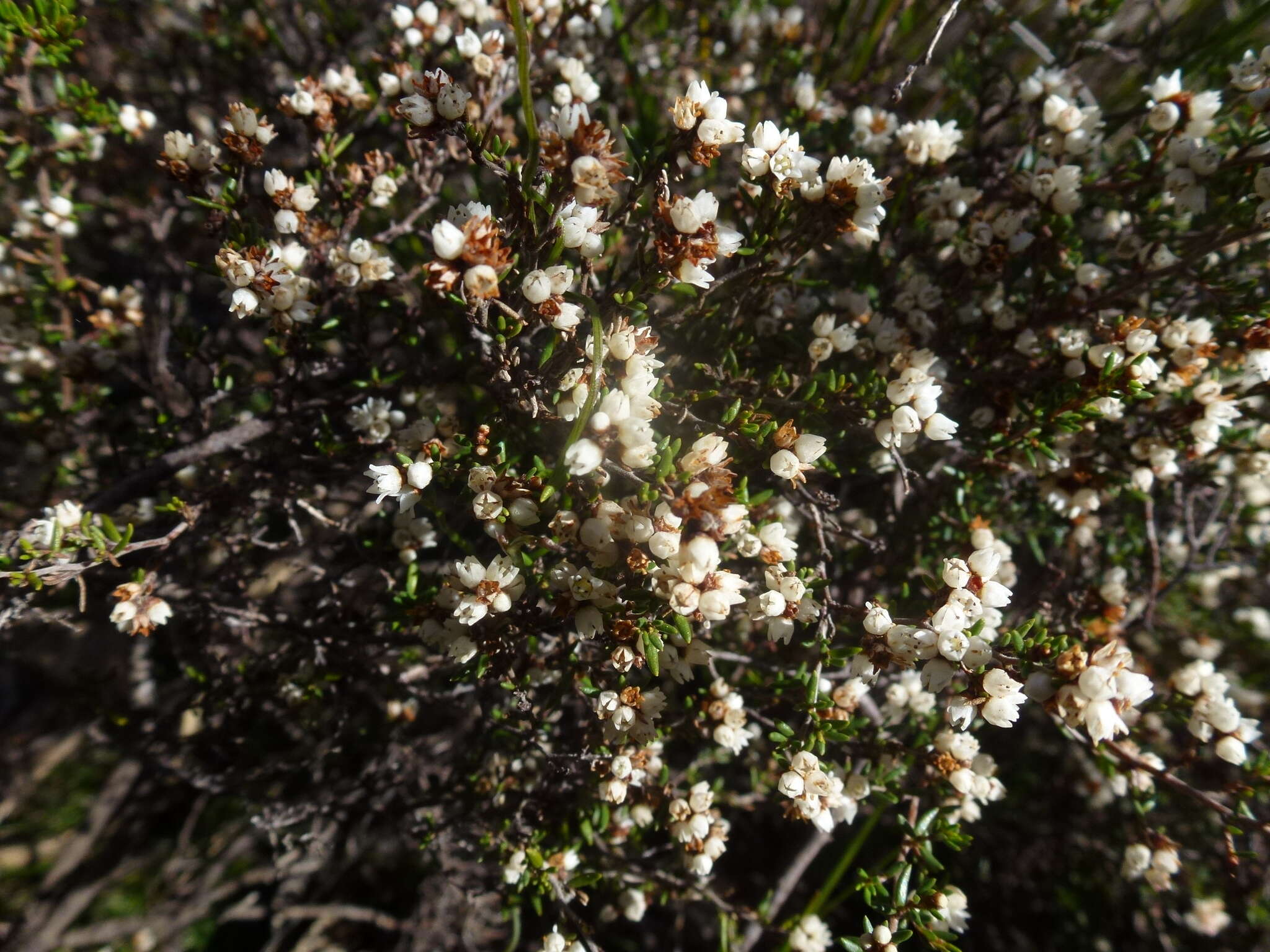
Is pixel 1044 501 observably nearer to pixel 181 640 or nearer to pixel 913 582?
pixel 913 582

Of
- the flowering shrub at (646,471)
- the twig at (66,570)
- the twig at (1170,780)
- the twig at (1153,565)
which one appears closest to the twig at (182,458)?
the flowering shrub at (646,471)

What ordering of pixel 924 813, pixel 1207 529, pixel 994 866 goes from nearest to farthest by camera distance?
1. pixel 924 813
2. pixel 1207 529
3. pixel 994 866

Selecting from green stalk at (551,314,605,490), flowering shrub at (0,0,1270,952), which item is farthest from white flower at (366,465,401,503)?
green stalk at (551,314,605,490)

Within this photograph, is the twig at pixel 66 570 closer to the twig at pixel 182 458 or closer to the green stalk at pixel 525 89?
the twig at pixel 182 458

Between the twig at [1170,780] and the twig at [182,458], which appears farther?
the twig at [182,458]

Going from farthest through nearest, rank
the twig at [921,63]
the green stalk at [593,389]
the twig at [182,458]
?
the twig at [182,458] < the twig at [921,63] < the green stalk at [593,389]

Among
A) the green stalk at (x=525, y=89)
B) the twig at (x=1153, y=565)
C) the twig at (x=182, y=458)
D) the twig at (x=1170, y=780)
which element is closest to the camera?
the green stalk at (x=525, y=89)

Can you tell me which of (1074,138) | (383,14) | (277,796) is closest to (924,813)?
(1074,138)

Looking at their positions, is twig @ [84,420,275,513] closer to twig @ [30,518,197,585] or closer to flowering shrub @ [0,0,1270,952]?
flowering shrub @ [0,0,1270,952]

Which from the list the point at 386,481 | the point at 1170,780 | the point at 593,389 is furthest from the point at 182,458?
the point at 1170,780
